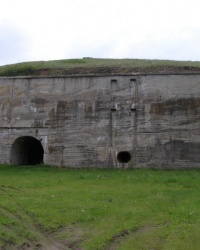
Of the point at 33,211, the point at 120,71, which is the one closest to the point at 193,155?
the point at 120,71

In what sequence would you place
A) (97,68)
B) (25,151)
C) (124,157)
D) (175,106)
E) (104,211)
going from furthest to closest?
(25,151)
(97,68)
(124,157)
(175,106)
(104,211)

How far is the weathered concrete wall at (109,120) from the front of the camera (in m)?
16.9

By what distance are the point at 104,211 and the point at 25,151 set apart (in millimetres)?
11319

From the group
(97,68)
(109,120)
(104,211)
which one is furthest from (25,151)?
(104,211)

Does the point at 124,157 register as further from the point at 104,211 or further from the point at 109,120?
the point at 104,211

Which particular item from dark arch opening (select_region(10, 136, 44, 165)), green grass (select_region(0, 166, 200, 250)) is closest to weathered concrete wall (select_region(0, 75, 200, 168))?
dark arch opening (select_region(10, 136, 44, 165))

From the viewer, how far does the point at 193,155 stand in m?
16.7

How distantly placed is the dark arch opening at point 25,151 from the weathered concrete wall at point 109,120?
1.19 ft

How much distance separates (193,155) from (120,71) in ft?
16.7

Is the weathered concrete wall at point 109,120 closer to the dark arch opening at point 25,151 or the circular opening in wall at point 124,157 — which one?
the circular opening in wall at point 124,157

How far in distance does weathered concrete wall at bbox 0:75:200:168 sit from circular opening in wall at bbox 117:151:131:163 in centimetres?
5

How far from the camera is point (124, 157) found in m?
17.4

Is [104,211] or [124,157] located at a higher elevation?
[124,157]

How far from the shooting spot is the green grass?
760 cm
